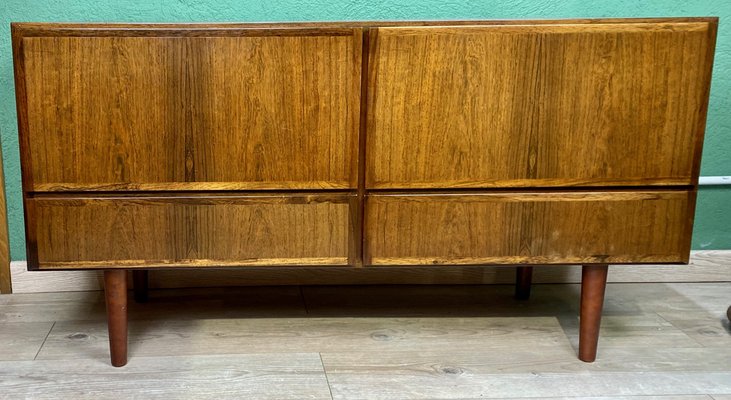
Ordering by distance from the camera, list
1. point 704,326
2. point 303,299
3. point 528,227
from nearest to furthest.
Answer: point 528,227 → point 704,326 → point 303,299

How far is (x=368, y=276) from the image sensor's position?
61.0 inches

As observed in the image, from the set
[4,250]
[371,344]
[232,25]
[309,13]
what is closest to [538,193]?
[371,344]

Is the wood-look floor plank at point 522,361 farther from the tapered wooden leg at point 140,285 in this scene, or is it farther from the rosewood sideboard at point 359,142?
the tapered wooden leg at point 140,285

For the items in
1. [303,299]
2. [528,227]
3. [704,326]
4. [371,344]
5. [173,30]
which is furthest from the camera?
[303,299]

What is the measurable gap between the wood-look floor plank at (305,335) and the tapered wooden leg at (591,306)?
0.04 meters

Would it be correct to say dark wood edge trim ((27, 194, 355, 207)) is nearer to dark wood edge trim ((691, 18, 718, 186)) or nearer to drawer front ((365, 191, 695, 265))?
drawer front ((365, 191, 695, 265))

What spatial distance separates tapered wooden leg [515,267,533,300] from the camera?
1.45m

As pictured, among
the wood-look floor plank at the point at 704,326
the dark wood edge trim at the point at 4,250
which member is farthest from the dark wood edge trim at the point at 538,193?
the dark wood edge trim at the point at 4,250

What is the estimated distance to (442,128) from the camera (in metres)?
1.01

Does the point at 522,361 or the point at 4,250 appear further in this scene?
the point at 4,250

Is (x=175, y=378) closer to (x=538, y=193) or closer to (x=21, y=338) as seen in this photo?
(x=21, y=338)

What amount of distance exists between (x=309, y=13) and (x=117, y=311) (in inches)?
27.9

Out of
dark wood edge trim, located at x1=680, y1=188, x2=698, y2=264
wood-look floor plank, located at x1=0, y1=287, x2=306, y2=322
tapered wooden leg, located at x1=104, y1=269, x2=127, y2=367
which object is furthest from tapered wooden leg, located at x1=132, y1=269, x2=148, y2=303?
dark wood edge trim, located at x1=680, y1=188, x2=698, y2=264

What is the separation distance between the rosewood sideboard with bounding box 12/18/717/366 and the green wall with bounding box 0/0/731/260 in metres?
0.44
